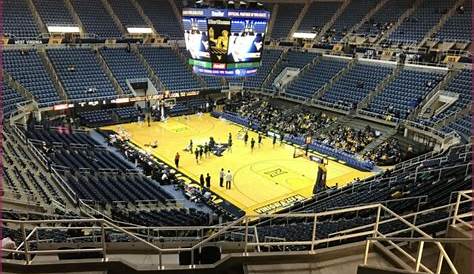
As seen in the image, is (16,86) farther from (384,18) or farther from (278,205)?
(384,18)

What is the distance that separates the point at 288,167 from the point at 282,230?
12.2 meters

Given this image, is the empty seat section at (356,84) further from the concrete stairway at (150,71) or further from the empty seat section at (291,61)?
the concrete stairway at (150,71)

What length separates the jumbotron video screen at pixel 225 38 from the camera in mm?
22438

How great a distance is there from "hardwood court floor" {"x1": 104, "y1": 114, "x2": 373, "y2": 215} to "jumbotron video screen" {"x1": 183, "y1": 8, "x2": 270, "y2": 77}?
5679 mm

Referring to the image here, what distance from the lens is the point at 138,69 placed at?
39406mm

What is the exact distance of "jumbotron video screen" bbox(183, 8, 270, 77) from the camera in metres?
22.4

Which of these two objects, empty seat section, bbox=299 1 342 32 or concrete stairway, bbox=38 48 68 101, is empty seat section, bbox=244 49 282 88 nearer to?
empty seat section, bbox=299 1 342 32

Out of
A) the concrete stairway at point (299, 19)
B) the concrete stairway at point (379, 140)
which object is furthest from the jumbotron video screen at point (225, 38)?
the concrete stairway at point (299, 19)

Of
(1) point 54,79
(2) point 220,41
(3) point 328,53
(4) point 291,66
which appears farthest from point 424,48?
(1) point 54,79

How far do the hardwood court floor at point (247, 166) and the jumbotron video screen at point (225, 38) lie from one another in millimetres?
5679

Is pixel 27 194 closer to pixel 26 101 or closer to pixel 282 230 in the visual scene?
pixel 282 230

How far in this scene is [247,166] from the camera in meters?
24.6

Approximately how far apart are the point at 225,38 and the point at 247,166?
25.5 ft

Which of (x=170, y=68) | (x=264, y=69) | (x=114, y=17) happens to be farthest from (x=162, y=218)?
(x=114, y=17)
